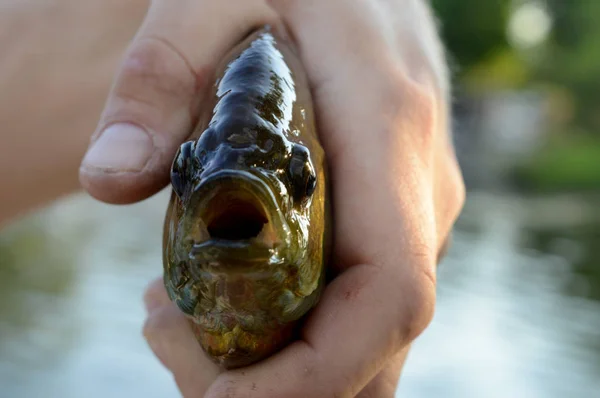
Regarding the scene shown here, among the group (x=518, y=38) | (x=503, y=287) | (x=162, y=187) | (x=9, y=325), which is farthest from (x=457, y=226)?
(x=518, y=38)

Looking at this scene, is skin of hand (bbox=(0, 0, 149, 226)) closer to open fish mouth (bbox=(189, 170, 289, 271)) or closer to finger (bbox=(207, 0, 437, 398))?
finger (bbox=(207, 0, 437, 398))

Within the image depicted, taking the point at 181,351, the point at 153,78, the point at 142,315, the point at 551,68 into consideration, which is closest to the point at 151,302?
the point at 181,351

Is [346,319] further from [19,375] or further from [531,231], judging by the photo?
[531,231]

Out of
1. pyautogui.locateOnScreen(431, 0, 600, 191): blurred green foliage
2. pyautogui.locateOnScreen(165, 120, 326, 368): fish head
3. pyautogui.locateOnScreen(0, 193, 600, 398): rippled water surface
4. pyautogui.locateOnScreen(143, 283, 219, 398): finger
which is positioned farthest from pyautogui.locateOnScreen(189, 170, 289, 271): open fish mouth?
pyautogui.locateOnScreen(431, 0, 600, 191): blurred green foliage

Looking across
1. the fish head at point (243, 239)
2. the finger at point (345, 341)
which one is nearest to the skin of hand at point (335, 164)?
the finger at point (345, 341)

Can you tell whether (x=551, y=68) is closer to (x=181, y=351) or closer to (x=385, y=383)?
(x=385, y=383)

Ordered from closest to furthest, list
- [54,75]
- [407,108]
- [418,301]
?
1. [418,301]
2. [407,108]
3. [54,75]

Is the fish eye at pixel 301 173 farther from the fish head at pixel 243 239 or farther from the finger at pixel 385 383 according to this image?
the finger at pixel 385 383
